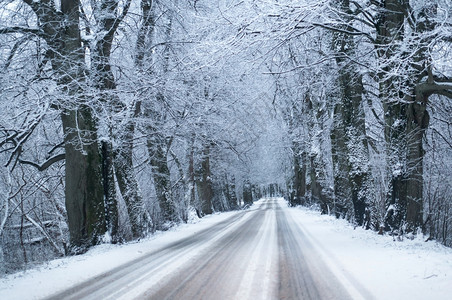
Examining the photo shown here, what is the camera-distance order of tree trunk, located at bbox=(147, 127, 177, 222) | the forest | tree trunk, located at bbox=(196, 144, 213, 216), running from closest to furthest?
the forest, tree trunk, located at bbox=(147, 127, 177, 222), tree trunk, located at bbox=(196, 144, 213, 216)

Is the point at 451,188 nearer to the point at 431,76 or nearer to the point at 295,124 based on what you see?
the point at 431,76

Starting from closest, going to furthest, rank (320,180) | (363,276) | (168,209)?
(363,276)
(168,209)
(320,180)

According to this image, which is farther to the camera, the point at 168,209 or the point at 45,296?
the point at 168,209

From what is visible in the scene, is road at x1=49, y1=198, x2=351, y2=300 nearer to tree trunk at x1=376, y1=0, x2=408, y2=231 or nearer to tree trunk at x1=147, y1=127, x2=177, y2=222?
tree trunk at x1=376, y1=0, x2=408, y2=231

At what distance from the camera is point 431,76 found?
30.5 ft

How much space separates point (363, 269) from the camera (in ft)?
23.0

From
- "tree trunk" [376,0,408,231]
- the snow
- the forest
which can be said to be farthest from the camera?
"tree trunk" [376,0,408,231]

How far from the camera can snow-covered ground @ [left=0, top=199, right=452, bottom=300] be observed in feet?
18.2

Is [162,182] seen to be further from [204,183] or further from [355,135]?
[204,183]

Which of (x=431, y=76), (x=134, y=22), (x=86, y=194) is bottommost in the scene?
(x=86, y=194)

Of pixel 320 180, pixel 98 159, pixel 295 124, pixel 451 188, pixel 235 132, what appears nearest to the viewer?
pixel 451 188

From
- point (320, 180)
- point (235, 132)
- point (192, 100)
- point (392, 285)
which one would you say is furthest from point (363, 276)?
point (235, 132)

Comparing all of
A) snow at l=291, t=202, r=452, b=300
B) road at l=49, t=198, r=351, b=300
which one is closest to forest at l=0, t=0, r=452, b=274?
snow at l=291, t=202, r=452, b=300

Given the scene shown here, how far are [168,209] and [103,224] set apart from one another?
8.27 meters
